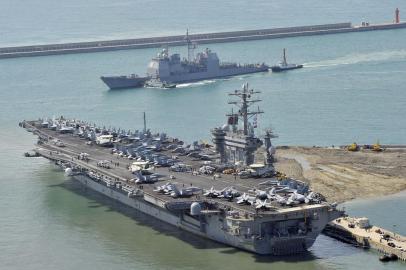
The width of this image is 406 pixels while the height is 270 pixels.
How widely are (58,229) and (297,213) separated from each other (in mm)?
16435

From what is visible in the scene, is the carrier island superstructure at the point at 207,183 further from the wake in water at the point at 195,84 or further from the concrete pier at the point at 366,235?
the wake in water at the point at 195,84

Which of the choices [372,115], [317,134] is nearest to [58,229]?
[317,134]

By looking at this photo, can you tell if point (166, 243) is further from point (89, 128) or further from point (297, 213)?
point (89, 128)

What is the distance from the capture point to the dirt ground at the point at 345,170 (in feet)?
212

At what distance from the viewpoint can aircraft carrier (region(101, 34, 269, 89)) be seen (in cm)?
12350

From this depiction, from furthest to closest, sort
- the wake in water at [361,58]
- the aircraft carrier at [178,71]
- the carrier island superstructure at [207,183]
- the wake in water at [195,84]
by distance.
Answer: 1. the wake in water at [361,58]
2. the wake in water at [195,84]
3. the aircraft carrier at [178,71]
4. the carrier island superstructure at [207,183]

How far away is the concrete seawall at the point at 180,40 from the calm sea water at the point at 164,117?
2.88 metres

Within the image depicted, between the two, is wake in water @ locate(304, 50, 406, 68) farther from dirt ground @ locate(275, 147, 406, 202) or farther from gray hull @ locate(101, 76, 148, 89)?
dirt ground @ locate(275, 147, 406, 202)

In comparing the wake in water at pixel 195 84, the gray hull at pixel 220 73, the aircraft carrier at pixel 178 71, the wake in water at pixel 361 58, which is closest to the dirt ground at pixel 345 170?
the aircraft carrier at pixel 178 71

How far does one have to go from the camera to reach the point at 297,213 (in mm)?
51562

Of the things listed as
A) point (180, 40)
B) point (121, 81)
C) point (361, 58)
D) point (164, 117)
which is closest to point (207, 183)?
point (164, 117)

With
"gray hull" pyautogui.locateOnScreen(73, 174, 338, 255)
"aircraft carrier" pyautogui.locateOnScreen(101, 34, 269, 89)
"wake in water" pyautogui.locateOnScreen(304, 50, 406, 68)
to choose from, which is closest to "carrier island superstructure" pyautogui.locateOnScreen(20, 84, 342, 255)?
"gray hull" pyautogui.locateOnScreen(73, 174, 338, 255)

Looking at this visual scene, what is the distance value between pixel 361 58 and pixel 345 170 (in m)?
66.7

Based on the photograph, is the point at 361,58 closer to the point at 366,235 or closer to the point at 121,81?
the point at 121,81
